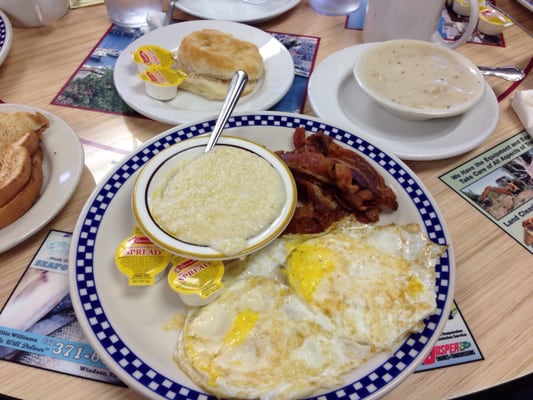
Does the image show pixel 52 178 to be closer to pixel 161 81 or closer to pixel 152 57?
pixel 161 81

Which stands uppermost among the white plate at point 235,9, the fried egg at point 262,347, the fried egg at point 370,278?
the white plate at point 235,9

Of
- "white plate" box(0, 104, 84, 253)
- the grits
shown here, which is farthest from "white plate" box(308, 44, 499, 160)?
"white plate" box(0, 104, 84, 253)

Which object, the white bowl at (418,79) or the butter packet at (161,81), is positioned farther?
the butter packet at (161,81)

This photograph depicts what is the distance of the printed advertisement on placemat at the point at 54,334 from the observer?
42.4 inches

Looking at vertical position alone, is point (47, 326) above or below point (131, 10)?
below

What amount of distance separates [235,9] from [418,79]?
3.67ft

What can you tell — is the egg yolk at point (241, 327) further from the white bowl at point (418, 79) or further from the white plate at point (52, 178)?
the white bowl at point (418, 79)

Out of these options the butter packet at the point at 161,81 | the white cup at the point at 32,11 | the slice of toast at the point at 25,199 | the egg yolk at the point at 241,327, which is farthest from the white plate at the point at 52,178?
the white cup at the point at 32,11

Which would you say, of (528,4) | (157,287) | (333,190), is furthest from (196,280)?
(528,4)

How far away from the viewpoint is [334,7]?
234cm

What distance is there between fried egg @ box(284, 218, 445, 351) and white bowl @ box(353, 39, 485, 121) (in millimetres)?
513

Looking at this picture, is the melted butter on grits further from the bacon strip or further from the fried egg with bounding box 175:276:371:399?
the fried egg with bounding box 175:276:371:399

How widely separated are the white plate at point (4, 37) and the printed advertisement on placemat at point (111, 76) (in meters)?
0.28

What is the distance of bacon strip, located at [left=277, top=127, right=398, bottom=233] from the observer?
4.42 ft
